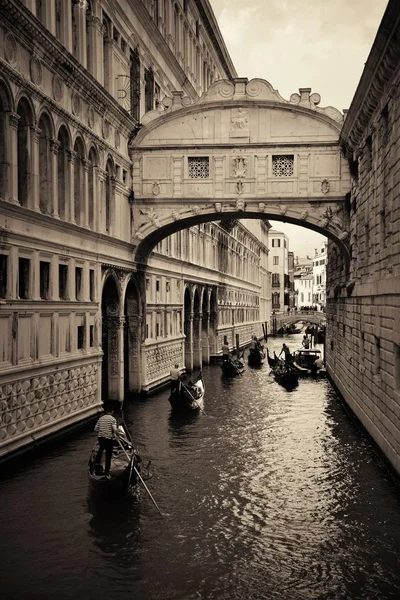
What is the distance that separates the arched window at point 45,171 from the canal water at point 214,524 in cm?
519

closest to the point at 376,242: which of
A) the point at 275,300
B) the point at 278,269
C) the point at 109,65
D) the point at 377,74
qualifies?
the point at 377,74

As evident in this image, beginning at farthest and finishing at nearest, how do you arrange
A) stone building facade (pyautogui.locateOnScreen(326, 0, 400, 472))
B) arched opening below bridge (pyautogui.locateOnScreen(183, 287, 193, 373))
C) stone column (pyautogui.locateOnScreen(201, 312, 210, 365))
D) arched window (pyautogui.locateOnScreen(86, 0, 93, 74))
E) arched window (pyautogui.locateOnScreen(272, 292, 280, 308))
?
1. arched window (pyautogui.locateOnScreen(272, 292, 280, 308))
2. stone column (pyautogui.locateOnScreen(201, 312, 210, 365))
3. arched opening below bridge (pyautogui.locateOnScreen(183, 287, 193, 373))
4. arched window (pyautogui.locateOnScreen(86, 0, 93, 74))
5. stone building facade (pyautogui.locateOnScreen(326, 0, 400, 472))

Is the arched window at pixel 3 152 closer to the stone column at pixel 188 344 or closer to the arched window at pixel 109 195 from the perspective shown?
the arched window at pixel 109 195

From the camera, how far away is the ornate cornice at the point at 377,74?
12023mm

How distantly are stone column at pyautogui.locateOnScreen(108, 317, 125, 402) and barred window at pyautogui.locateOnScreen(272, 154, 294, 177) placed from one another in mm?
6183

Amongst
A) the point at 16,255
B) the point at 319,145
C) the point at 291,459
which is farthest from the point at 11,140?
the point at 319,145

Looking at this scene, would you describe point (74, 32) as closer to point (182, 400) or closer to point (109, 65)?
point (109, 65)

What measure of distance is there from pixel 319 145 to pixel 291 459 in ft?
31.4

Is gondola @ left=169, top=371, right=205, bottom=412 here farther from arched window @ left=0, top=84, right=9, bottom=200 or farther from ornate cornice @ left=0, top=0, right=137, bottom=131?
arched window @ left=0, top=84, right=9, bottom=200

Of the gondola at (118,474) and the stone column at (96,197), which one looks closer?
the gondola at (118,474)

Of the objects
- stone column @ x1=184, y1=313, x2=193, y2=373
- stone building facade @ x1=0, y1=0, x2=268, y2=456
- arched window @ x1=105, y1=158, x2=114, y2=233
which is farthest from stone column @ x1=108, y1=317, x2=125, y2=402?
stone column @ x1=184, y1=313, x2=193, y2=373

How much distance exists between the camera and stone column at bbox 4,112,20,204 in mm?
13227

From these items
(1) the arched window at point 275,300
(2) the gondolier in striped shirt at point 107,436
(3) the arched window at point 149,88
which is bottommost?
(2) the gondolier in striped shirt at point 107,436

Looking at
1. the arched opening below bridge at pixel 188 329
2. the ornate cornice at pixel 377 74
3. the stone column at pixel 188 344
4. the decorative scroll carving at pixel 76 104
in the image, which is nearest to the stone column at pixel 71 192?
the decorative scroll carving at pixel 76 104
